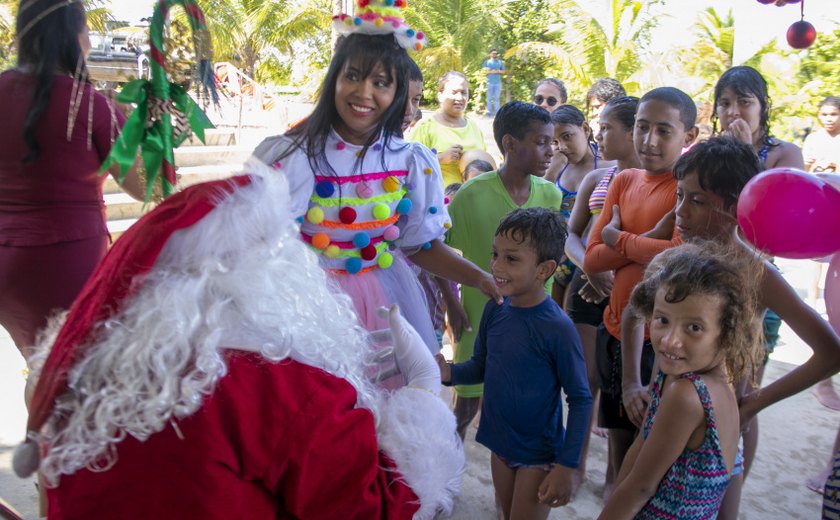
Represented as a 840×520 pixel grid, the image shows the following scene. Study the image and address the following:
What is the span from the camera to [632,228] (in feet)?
8.53

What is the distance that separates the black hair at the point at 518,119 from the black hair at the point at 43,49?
1758mm

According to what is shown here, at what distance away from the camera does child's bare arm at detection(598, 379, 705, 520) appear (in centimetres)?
154

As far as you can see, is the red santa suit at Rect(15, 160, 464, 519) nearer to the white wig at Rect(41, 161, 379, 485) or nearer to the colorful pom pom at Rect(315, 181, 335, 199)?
the white wig at Rect(41, 161, 379, 485)

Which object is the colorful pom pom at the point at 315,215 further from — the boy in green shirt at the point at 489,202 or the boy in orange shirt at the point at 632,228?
the boy in orange shirt at the point at 632,228

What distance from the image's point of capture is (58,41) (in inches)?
85.3

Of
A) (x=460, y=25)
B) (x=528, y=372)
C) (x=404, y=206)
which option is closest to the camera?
(x=528, y=372)

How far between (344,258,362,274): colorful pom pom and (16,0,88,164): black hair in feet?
3.45

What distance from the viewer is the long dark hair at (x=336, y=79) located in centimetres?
211

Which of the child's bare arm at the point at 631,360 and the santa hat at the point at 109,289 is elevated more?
the santa hat at the point at 109,289

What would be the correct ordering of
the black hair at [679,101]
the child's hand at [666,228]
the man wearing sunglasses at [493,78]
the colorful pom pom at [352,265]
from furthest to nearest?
1. the man wearing sunglasses at [493,78]
2. the black hair at [679,101]
3. the child's hand at [666,228]
4. the colorful pom pom at [352,265]

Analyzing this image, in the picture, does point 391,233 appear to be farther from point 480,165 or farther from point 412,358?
point 480,165

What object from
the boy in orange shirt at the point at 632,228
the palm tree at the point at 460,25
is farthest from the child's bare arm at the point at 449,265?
the palm tree at the point at 460,25

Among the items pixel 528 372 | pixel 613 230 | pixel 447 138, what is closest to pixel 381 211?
pixel 528 372

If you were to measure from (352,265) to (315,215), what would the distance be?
8.0 inches
